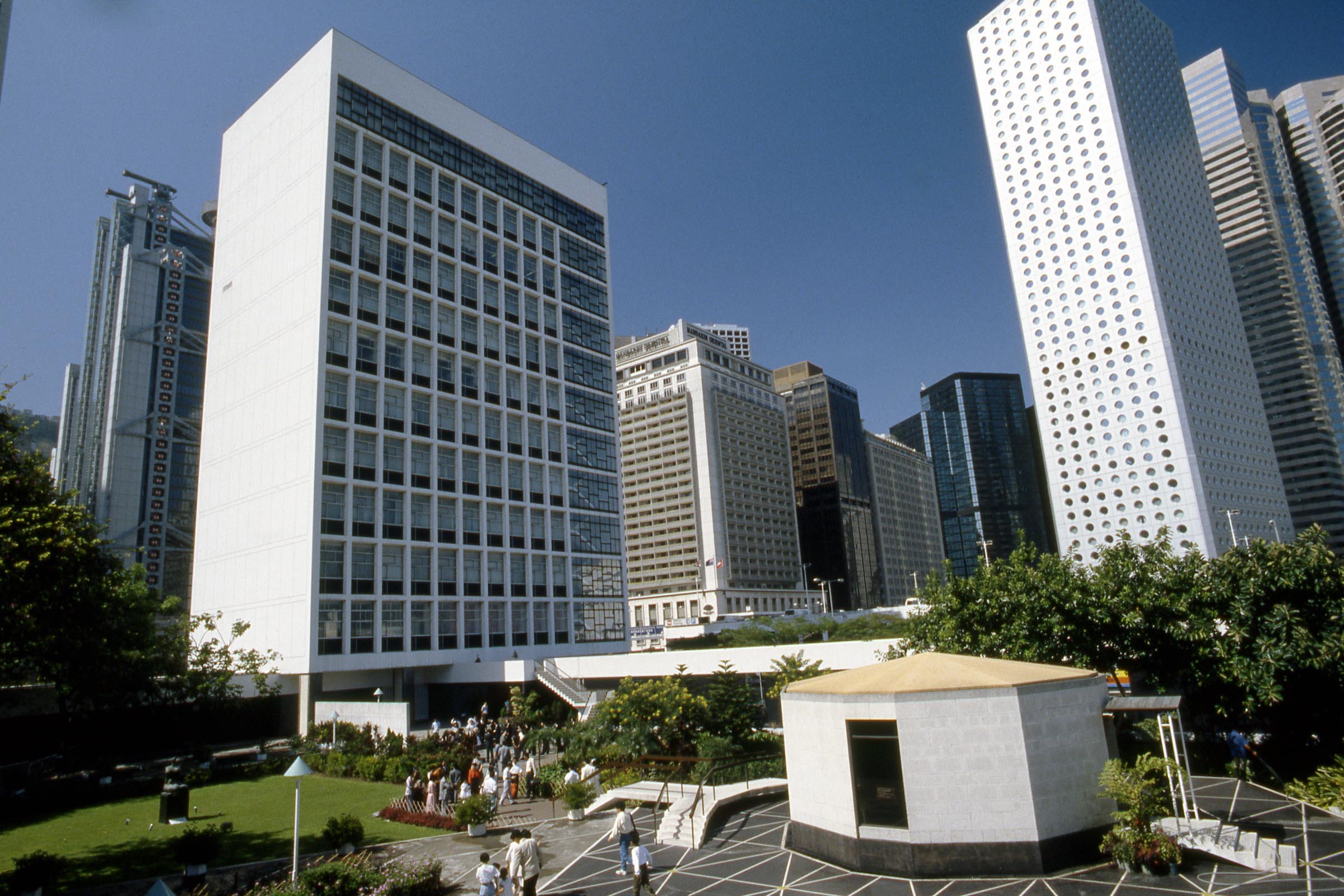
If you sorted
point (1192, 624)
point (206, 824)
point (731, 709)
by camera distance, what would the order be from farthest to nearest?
point (731, 709), point (206, 824), point (1192, 624)

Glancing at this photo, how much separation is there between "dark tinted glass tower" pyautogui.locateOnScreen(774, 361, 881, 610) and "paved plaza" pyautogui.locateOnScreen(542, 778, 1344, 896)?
521ft

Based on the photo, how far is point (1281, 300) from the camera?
5778 inches

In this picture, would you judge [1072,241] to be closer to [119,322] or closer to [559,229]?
[559,229]

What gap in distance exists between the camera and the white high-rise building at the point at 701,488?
14300cm

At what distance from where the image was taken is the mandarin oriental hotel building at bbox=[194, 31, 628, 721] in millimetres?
49750

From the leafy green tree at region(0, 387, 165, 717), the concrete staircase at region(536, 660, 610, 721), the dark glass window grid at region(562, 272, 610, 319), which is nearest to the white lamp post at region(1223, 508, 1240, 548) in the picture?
the dark glass window grid at region(562, 272, 610, 319)

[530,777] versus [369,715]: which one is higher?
[369,715]

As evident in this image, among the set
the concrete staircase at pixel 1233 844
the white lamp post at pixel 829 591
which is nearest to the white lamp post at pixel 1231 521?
the white lamp post at pixel 829 591

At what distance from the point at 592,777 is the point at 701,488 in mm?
118585

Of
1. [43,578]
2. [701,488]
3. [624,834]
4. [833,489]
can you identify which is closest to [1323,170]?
[833,489]

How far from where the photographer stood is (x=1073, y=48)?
105 meters

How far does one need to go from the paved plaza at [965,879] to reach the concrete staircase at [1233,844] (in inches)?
7.6

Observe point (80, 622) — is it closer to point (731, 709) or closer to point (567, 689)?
point (731, 709)

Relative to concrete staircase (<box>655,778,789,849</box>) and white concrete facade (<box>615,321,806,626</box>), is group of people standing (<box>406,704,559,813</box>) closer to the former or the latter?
concrete staircase (<box>655,778,789,849</box>)
